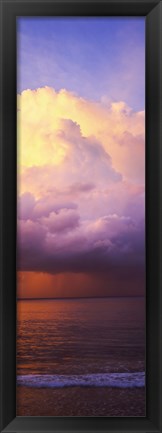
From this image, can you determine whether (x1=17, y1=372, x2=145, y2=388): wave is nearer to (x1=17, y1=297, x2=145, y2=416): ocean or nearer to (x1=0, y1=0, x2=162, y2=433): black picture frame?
(x1=17, y1=297, x2=145, y2=416): ocean

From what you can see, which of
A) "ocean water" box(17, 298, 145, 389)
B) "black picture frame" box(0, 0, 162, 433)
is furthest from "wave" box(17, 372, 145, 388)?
"black picture frame" box(0, 0, 162, 433)

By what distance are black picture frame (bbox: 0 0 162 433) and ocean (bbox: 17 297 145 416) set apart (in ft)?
0.15

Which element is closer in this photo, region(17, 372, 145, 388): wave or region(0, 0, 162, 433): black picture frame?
region(0, 0, 162, 433): black picture frame

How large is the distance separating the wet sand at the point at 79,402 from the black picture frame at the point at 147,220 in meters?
0.04

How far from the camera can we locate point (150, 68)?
53.9 inches

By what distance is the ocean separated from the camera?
4.59 feet

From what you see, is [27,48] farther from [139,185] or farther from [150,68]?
[139,185]

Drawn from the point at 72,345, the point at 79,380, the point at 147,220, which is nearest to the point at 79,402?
the point at 79,380

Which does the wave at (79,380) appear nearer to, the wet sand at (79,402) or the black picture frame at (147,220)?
the wet sand at (79,402)

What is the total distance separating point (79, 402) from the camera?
4.65 ft

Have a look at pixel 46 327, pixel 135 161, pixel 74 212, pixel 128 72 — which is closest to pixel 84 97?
pixel 128 72

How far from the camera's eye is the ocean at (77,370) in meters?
Result: 1.40

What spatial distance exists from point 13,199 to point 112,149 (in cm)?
42

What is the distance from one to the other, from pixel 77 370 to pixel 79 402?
0.10 metres
